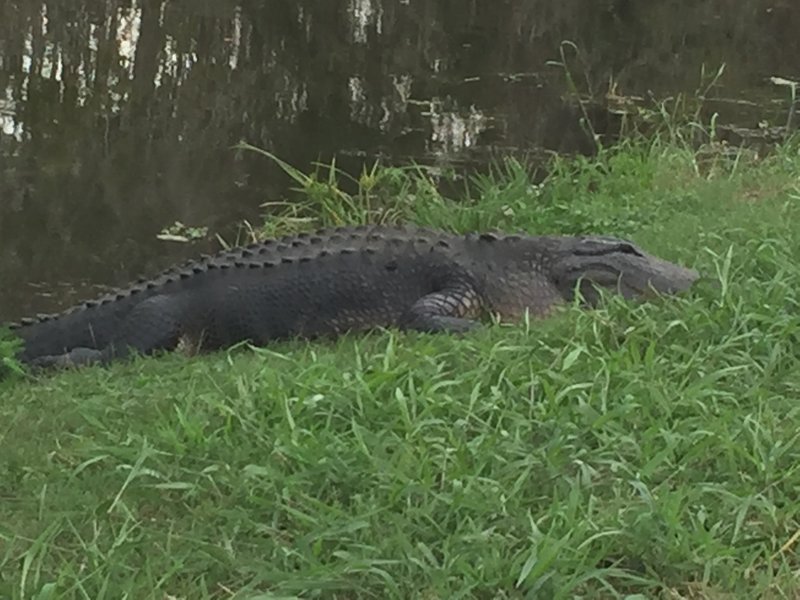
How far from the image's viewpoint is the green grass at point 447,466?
7.97 ft

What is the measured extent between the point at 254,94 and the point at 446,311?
6055 millimetres

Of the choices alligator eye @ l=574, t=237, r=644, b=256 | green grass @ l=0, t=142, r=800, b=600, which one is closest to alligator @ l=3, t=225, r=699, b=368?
alligator eye @ l=574, t=237, r=644, b=256

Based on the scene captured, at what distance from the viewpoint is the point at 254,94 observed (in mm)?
10484

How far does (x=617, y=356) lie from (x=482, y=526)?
100cm

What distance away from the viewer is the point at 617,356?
3.39m

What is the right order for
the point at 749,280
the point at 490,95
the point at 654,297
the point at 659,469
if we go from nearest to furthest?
the point at 659,469, the point at 749,280, the point at 654,297, the point at 490,95

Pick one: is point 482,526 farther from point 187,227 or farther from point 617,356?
point 187,227

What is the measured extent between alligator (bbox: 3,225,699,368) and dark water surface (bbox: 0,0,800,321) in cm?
129

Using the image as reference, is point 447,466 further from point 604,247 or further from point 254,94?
point 254,94

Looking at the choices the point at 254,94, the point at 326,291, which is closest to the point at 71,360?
the point at 326,291

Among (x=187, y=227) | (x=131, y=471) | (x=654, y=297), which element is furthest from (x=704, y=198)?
(x=131, y=471)

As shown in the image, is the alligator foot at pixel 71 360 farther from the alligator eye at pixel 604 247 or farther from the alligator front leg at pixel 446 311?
the alligator eye at pixel 604 247

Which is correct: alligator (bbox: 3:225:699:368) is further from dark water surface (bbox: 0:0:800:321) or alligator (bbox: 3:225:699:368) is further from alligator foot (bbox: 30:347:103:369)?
dark water surface (bbox: 0:0:800:321)

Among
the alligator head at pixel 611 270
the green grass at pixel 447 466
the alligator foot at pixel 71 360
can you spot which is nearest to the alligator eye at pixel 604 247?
the alligator head at pixel 611 270
